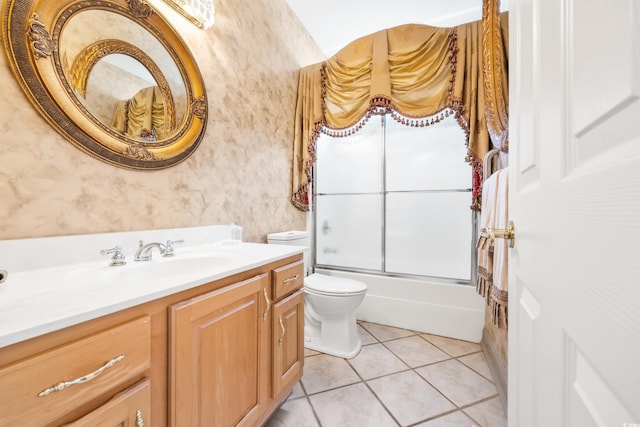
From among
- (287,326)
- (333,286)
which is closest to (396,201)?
(333,286)

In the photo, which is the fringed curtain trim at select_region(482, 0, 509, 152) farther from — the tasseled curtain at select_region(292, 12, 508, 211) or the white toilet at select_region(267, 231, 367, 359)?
the white toilet at select_region(267, 231, 367, 359)

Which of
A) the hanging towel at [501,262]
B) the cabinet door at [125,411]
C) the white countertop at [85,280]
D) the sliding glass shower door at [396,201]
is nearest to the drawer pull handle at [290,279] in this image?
the white countertop at [85,280]

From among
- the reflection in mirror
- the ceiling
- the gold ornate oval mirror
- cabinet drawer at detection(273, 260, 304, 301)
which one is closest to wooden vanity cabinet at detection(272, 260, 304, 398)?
cabinet drawer at detection(273, 260, 304, 301)

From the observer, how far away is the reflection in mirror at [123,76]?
3.14ft

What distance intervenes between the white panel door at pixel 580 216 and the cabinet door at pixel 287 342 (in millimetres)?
881

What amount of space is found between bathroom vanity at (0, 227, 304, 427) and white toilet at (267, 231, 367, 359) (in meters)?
0.53

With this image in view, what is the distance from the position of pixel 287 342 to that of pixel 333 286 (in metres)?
0.69

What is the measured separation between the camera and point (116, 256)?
0.96 meters

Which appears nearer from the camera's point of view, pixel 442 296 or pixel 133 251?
pixel 133 251

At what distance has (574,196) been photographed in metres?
0.35

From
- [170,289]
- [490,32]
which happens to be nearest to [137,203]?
[170,289]

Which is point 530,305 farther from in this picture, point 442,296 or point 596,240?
point 442,296

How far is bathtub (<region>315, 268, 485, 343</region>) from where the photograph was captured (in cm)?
200

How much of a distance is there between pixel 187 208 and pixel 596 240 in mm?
1490
